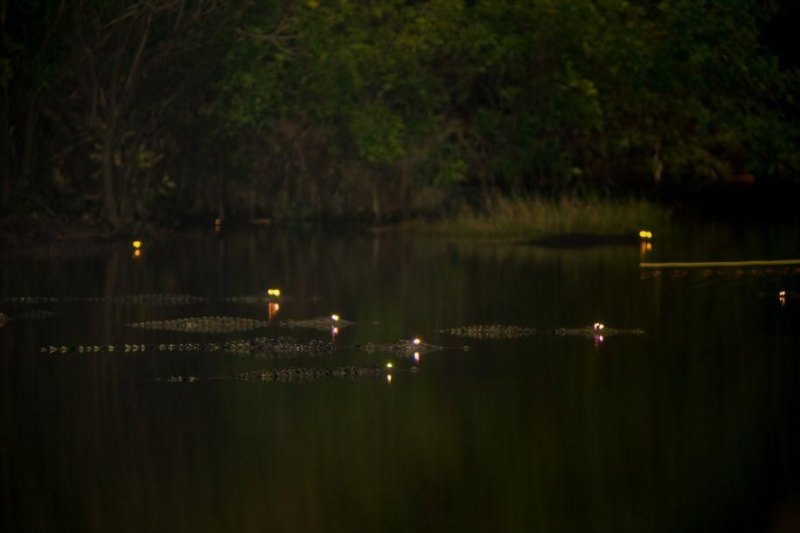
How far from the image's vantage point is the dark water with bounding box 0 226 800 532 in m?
11.2

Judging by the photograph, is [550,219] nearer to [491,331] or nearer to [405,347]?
[491,331]

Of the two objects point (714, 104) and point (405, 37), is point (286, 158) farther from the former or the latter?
point (714, 104)

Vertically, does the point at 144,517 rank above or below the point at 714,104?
below

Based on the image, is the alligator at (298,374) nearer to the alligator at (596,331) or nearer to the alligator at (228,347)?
the alligator at (228,347)

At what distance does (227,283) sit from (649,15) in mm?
21859

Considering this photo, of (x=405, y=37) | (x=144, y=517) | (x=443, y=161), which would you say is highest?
(x=405, y=37)

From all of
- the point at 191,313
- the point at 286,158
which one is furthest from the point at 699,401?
the point at 286,158

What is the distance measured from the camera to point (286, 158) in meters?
48.1

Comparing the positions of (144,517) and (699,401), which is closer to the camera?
(144,517)

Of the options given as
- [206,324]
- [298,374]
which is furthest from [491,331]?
[298,374]

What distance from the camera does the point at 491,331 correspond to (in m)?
21.2

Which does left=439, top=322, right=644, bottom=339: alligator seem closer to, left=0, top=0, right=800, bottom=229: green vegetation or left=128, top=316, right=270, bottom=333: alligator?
left=128, top=316, right=270, bottom=333: alligator

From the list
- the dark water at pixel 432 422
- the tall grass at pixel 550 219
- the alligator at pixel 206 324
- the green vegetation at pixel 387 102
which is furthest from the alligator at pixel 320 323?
the green vegetation at pixel 387 102

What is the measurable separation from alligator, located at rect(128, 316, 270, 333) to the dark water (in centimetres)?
41
